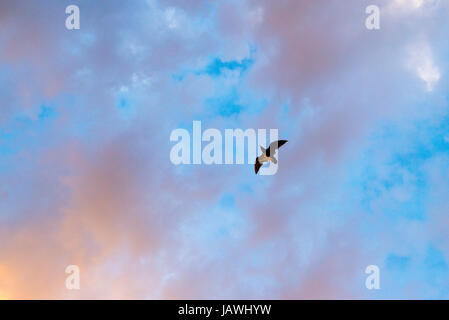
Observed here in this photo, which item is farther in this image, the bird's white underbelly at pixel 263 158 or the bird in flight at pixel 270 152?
the bird's white underbelly at pixel 263 158

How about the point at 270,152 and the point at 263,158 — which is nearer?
the point at 270,152

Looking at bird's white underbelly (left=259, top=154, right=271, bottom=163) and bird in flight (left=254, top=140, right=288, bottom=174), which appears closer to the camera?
bird in flight (left=254, top=140, right=288, bottom=174)

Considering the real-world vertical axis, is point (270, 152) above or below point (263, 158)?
above
